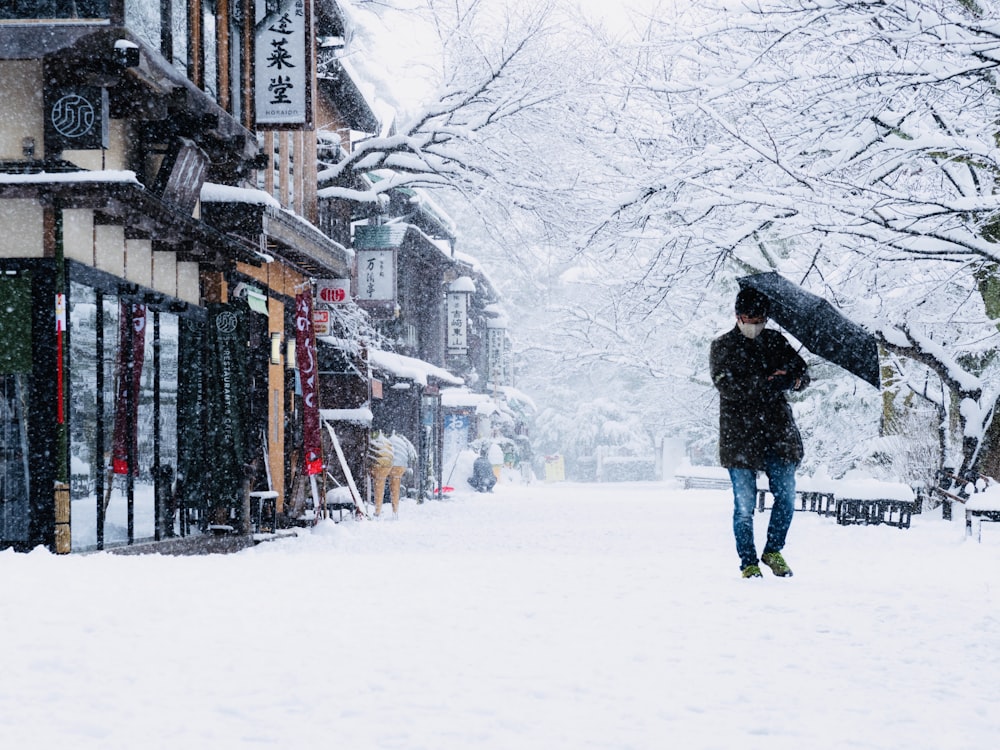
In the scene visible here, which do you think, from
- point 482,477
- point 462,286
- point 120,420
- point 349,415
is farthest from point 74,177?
point 482,477

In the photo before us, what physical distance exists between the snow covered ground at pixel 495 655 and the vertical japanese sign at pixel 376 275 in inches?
602

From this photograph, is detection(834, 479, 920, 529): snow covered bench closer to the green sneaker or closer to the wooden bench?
the wooden bench

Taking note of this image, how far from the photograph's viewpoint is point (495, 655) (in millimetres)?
6148

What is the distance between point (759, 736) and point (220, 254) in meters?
12.3

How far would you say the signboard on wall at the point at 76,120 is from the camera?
38.5 ft

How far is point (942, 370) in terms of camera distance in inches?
786

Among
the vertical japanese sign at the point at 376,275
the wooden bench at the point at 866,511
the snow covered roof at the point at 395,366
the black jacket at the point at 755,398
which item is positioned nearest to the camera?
the black jacket at the point at 755,398

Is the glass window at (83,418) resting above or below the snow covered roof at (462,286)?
below

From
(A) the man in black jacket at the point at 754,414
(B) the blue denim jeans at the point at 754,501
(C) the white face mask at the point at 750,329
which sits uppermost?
(C) the white face mask at the point at 750,329

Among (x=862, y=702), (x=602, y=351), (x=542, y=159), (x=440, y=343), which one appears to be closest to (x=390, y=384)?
(x=602, y=351)

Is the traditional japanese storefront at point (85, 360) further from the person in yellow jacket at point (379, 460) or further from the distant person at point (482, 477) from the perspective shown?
the distant person at point (482, 477)

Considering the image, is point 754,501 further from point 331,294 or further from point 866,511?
point 331,294

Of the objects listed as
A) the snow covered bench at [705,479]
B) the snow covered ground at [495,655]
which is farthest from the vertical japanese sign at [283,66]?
the snow covered bench at [705,479]

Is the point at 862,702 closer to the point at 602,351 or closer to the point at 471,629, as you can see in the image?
the point at 471,629
